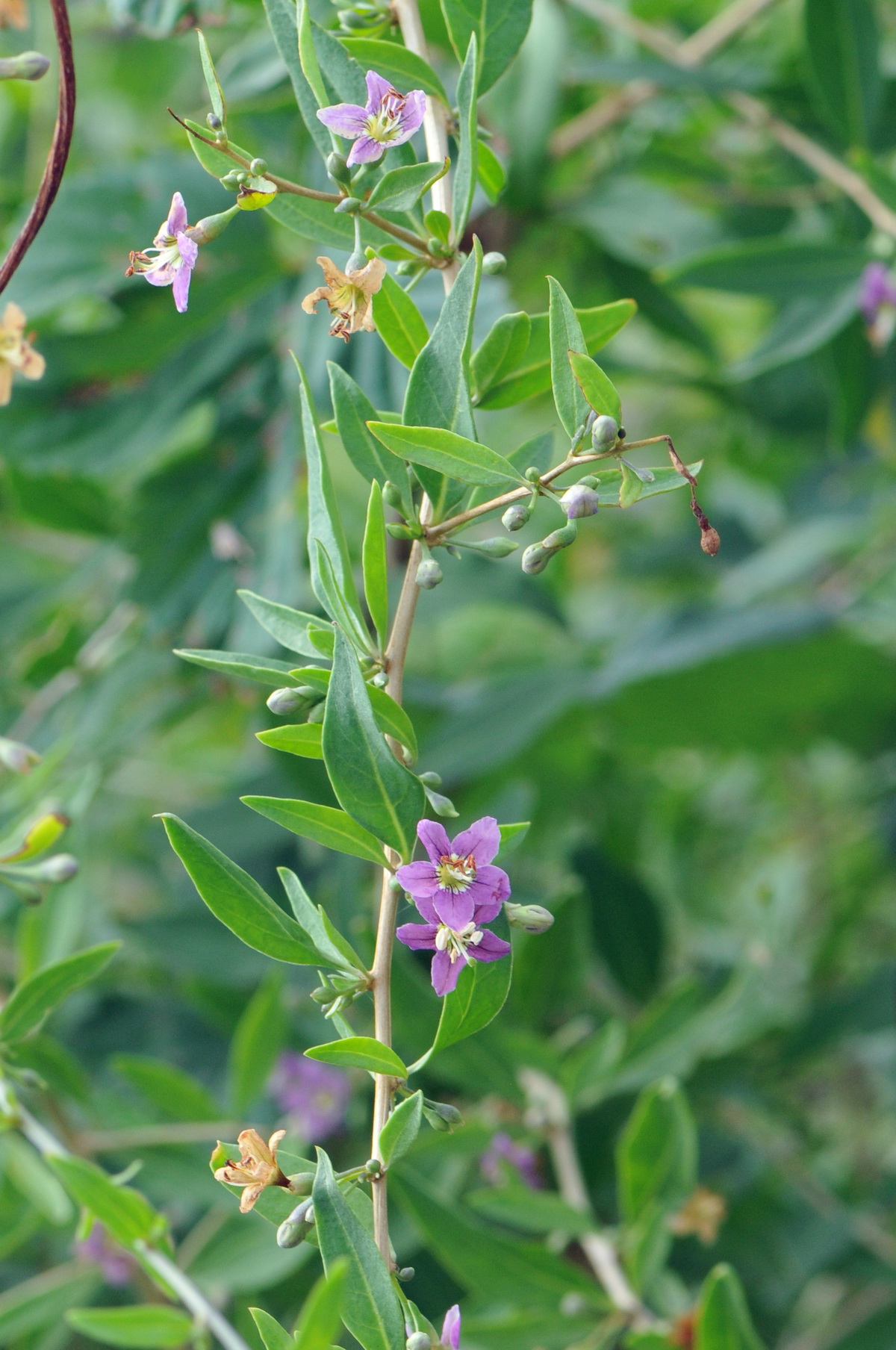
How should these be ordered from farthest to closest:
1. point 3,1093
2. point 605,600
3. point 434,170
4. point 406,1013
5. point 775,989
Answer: point 605,600, point 775,989, point 406,1013, point 3,1093, point 434,170

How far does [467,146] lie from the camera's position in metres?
0.37

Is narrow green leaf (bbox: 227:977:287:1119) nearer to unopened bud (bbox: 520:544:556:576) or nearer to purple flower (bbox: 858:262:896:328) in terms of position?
unopened bud (bbox: 520:544:556:576)

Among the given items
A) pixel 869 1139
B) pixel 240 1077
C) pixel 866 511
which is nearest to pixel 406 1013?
pixel 240 1077

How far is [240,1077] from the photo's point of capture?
2.52ft

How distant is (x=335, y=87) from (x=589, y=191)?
0.67 meters

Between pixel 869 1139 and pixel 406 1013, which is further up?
pixel 406 1013

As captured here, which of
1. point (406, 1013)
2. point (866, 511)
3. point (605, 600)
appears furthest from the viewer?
point (605, 600)

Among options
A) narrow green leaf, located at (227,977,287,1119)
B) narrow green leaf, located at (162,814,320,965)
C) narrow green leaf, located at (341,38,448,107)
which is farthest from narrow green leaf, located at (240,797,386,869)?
narrow green leaf, located at (227,977,287,1119)

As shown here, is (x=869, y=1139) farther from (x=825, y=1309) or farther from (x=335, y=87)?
(x=335, y=87)

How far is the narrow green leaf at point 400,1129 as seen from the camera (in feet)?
1.09

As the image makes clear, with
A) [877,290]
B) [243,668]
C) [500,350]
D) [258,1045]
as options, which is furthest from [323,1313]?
[877,290]

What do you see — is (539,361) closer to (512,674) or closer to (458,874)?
(458,874)

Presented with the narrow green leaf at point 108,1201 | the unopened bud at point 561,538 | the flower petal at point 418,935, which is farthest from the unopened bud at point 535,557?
the narrow green leaf at point 108,1201

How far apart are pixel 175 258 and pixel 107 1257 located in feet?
2.07
